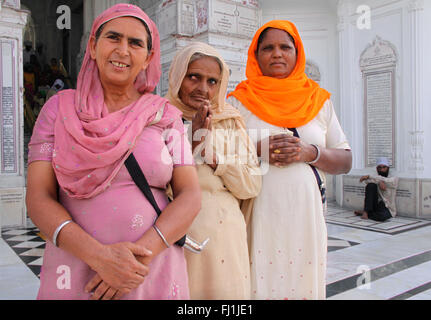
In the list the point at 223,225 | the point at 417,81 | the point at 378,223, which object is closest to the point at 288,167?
the point at 223,225

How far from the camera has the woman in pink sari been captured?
837 mm

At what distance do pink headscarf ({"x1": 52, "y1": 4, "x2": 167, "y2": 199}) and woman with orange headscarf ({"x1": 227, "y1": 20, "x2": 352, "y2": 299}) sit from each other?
603 millimetres

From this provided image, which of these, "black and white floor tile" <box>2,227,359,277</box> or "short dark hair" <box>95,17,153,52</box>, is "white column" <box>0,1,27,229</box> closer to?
"black and white floor tile" <box>2,227,359,277</box>

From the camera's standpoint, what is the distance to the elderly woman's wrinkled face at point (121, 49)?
3.02 feet

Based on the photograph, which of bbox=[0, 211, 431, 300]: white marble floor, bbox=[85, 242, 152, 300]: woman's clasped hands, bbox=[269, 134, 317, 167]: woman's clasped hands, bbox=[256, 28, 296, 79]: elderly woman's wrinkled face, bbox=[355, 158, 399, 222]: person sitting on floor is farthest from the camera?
bbox=[355, 158, 399, 222]: person sitting on floor

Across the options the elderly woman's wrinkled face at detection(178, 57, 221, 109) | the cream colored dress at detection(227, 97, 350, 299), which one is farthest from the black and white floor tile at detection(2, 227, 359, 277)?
the elderly woman's wrinkled face at detection(178, 57, 221, 109)

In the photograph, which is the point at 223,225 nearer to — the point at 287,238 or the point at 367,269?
the point at 287,238

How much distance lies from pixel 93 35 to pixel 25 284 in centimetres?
210

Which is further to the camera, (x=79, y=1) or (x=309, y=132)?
(x=79, y=1)

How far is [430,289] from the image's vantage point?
2.41 m

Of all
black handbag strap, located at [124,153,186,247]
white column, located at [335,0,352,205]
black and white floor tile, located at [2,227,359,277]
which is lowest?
black and white floor tile, located at [2,227,359,277]

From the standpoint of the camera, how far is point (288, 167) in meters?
1.40
